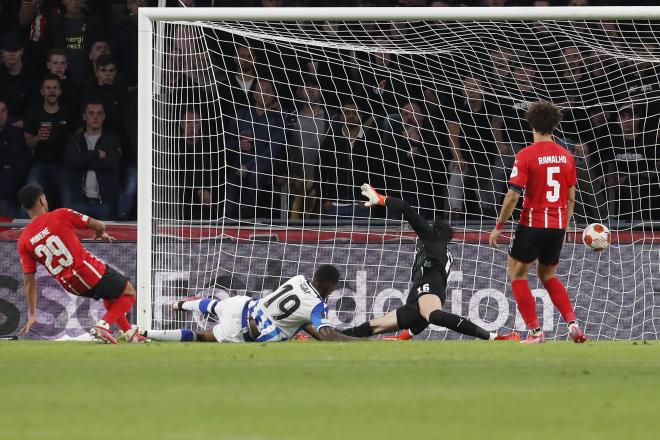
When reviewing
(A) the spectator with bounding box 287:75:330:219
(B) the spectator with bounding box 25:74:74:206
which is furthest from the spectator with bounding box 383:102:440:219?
(B) the spectator with bounding box 25:74:74:206

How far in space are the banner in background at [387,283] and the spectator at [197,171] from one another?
42 centimetres

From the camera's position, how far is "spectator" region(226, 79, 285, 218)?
14.3m

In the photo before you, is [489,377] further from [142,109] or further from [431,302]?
[142,109]

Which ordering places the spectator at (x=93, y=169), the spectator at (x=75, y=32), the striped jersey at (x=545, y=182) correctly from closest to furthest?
the striped jersey at (x=545, y=182), the spectator at (x=93, y=169), the spectator at (x=75, y=32)

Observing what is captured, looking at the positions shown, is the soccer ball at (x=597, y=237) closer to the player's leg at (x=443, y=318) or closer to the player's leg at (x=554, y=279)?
the player's leg at (x=554, y=279)

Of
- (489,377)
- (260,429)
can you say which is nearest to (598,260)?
(489,377)

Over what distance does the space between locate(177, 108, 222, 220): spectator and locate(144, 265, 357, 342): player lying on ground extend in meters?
1.47

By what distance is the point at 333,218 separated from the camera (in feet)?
47.1

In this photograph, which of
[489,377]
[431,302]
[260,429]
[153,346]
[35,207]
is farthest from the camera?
[431,302]

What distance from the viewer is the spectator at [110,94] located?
1564cm

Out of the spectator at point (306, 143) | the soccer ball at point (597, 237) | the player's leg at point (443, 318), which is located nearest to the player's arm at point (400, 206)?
the player's leg at point (443, 318)

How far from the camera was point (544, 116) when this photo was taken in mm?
11328

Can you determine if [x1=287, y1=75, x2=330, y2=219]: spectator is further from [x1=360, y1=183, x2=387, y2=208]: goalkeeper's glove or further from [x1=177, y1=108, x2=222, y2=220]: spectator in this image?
[x1=360, y1=183, x2=387, y2=208]: goalkeeper's glove

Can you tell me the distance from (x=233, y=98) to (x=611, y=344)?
16.6 ft
